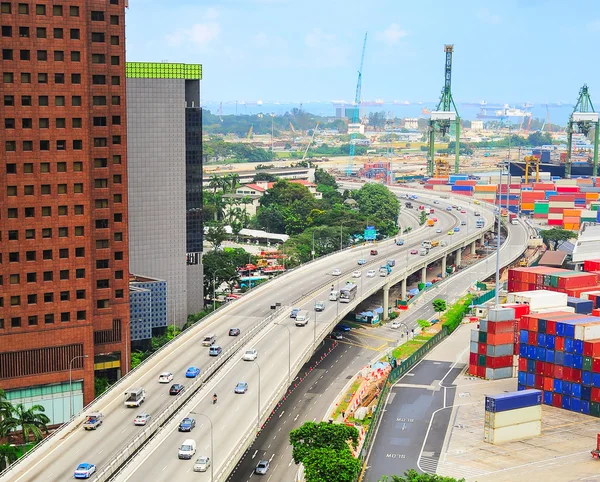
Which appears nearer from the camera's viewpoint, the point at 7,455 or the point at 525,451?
the point at 7,455

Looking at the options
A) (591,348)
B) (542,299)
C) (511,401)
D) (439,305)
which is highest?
(542,299)

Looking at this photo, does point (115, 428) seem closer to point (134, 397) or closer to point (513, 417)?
point (134, 397)

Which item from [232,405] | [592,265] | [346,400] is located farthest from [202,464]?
[592,265]

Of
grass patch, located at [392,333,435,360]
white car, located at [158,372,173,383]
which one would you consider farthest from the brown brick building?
grass patch, located at [392,333,435,360]

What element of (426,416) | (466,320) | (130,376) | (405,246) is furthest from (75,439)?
(405,246)

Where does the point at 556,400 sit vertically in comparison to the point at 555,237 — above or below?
below

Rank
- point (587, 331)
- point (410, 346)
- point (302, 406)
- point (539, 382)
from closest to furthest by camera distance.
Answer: point (587, 331), point (302, 406), point (539, 382), point (410, 346)

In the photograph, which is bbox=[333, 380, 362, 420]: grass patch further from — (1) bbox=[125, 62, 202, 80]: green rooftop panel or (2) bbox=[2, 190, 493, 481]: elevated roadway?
(1) bbox=[125, 62, 202, 80]: green rooftop panel
